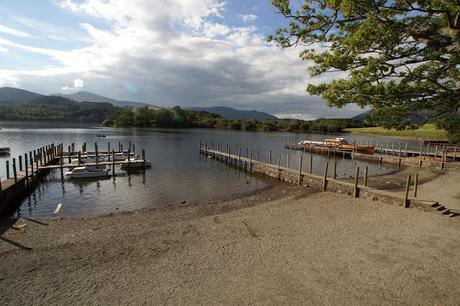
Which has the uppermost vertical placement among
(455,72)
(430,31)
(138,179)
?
(430,31)

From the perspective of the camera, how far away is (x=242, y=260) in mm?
9945

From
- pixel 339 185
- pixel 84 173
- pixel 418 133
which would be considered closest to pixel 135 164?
pixel 84 173

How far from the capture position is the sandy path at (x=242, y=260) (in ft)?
26.1

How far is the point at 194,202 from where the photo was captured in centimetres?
2103

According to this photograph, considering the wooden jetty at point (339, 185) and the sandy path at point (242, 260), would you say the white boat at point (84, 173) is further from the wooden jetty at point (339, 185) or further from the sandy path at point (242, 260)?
the wooden jetty at point (339, 185)

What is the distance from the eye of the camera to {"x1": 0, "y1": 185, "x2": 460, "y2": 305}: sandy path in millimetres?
7953

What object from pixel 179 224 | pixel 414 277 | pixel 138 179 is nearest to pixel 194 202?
pixel 179 224

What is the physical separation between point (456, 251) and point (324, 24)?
9.51 meters

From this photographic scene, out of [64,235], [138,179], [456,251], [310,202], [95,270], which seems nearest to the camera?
[95,270]

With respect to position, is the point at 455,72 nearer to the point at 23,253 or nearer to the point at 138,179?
the point at 23,253

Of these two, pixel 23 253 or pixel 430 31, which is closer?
pixel 430 31

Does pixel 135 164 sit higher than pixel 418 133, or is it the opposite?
pixel 418 133

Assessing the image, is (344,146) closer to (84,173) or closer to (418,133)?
(84,173)

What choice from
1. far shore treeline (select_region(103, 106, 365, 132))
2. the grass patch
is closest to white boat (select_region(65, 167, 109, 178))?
the grass patch
